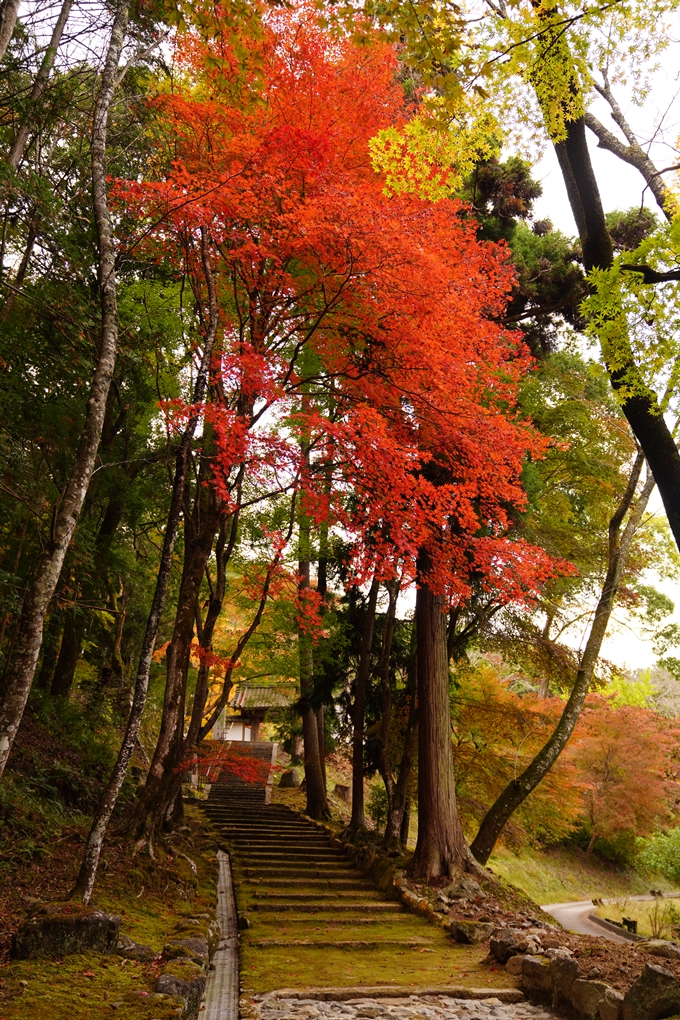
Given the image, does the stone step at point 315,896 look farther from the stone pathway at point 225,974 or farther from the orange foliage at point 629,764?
the orange foliage at point 629,764

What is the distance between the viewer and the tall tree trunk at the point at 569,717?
1043 centimetres

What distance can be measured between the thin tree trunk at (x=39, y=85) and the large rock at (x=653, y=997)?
861 centimetres

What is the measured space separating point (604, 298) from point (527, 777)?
27.3 ft

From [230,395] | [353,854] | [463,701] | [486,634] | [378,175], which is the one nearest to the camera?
[230,395]

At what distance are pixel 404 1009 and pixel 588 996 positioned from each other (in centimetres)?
126

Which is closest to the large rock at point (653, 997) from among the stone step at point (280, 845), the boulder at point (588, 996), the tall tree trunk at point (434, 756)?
the boulder at point (588, 996)

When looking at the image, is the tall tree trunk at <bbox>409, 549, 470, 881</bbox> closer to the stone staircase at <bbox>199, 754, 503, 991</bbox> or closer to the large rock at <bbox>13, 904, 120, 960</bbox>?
the stone staircase at <bbox>199, 754, 503, 991</bbox>

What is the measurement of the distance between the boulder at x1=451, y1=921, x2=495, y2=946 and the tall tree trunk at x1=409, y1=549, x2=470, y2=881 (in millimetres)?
1948

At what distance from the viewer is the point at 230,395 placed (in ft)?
30.2

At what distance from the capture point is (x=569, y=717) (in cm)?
1052

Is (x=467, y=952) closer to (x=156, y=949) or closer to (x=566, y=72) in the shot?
(x=156, y=949)

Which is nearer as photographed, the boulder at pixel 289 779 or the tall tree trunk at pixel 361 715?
the tall tree trunk at pixel 361 715

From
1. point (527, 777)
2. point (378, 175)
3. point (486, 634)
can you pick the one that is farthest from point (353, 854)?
point (378, 175)

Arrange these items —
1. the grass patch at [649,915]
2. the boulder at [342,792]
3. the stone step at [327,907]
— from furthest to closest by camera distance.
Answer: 1. the boulder at [342,792]
2. the grass patch at [649,915]
3. the stone step at [327,907]
